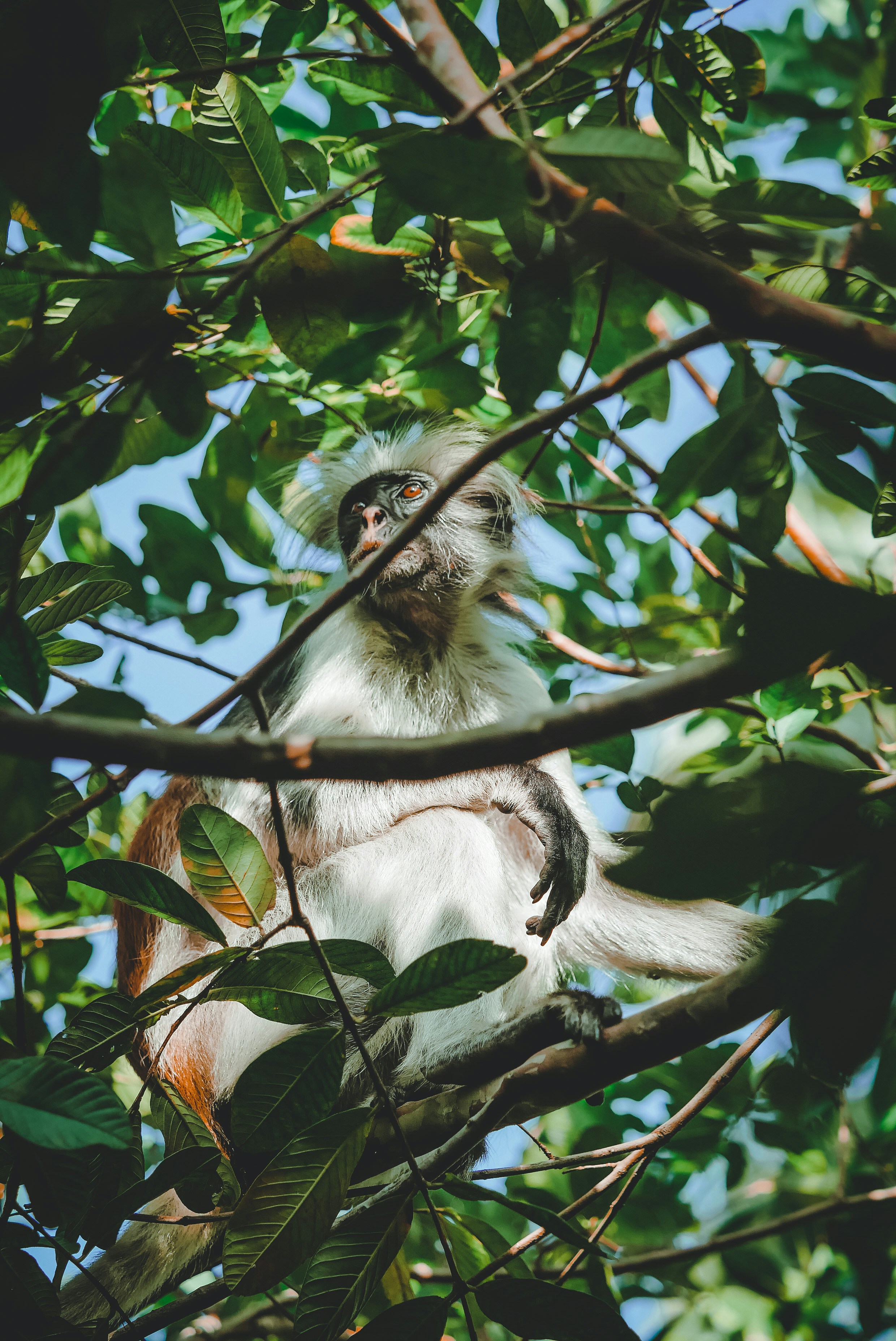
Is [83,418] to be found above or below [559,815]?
above

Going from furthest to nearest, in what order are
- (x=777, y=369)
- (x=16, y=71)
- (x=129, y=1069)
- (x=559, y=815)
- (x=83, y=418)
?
(x=129, y=1069) < (x=559, y=815) < (x=777, y=369) < (x=83, y=418) < (x=16, y=71)

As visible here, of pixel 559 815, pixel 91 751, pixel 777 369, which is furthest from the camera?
pixel 559 815

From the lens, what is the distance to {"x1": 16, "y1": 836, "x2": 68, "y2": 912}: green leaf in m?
2.04

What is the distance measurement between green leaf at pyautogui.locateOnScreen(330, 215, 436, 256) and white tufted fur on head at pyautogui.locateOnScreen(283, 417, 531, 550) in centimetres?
158

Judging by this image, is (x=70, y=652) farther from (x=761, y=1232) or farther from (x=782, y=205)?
(x=761, y=1232)

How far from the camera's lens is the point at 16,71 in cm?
117

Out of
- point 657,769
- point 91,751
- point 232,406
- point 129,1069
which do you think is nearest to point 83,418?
point 91,751

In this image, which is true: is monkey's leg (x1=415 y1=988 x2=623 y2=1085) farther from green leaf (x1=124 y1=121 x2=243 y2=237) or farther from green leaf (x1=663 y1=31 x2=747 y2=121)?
green leaf (x1=663 y1=31 x2=747 y2=121)

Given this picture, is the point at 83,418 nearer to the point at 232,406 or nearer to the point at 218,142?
the point at 218,142

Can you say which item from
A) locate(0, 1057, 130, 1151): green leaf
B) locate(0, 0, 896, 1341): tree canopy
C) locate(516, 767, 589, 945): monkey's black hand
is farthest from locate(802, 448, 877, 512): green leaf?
locate(0, 1057, 130, 1151): green leaf

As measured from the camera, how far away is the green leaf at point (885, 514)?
189 cm

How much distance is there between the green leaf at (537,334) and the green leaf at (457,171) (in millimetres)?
339

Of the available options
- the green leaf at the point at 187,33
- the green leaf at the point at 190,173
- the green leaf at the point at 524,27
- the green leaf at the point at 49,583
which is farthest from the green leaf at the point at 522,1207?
the green leaf at the point at 524,27

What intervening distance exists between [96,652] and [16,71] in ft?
3.68
